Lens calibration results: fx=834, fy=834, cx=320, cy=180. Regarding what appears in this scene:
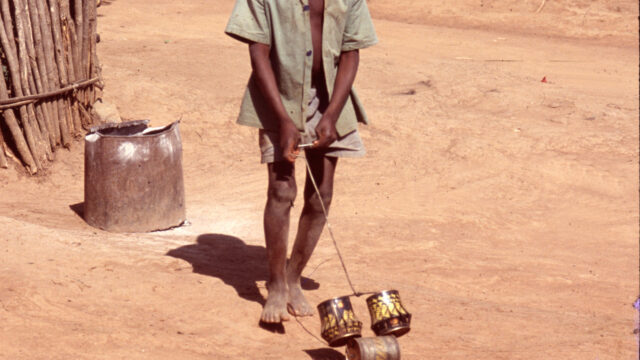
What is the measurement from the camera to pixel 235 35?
12.1 ft

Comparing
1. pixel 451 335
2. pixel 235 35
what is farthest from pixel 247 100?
pixel 451 335

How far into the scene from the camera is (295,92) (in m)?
3.83

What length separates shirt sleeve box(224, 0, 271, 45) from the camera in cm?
371

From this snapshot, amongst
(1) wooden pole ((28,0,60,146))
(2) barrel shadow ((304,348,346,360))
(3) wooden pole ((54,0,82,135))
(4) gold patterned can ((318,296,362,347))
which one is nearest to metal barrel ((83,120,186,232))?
(1) wooden pole ((28,0,60,146))

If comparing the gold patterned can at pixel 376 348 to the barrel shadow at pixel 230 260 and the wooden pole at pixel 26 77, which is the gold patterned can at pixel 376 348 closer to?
the barrel shadow at pixel 230 260

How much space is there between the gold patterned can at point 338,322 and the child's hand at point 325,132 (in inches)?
28.4

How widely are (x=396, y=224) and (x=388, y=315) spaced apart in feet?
8.13

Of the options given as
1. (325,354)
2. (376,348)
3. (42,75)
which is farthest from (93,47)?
(376,348)

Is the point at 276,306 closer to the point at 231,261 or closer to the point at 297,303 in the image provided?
the point at 297,303

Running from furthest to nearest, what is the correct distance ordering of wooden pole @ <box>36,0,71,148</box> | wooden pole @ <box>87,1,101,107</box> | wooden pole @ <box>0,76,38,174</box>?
1. wooden pole @ <box>87,1,101,107</box>
2. wooden pole @ <box>36,0,71,148</box>
3. wooden pole @ <box>0,76,38,174</box>

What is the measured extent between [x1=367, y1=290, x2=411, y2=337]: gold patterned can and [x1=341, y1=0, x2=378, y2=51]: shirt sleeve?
45.9 inches

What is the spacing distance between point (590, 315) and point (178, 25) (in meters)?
10.1

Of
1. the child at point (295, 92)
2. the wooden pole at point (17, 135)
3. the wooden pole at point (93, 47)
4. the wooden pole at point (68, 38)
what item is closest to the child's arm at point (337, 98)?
the child at point (295, 92)

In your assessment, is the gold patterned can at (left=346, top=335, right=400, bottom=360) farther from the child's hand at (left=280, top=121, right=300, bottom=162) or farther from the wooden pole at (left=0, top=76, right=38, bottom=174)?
the wooden pole at (left=0, top=76, right=38, bottom=174)
